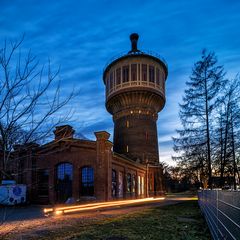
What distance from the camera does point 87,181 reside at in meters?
28.7

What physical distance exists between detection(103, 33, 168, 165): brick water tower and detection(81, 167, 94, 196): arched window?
17428 mm

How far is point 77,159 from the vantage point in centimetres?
2930

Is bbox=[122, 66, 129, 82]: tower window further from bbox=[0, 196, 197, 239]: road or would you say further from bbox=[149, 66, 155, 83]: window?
bbox=[0, 196, 197, 239]: road

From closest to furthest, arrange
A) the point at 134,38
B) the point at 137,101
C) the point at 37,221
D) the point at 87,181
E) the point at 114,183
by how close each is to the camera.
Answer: the point at 37,221 < the point at 87,181 < the point at 114,183 < the point at 137,101 < the point at 134,38

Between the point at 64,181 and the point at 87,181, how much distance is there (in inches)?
120

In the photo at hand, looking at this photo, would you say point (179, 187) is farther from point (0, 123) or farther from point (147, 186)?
point (0, 123)

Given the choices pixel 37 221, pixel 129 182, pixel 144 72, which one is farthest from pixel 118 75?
pixel 37 221

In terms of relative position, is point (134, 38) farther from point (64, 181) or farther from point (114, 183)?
point (64, 181)

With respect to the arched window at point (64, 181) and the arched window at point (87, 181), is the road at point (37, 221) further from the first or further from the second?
the arched window at point (64, 181)

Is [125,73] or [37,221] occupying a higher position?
[125,73]

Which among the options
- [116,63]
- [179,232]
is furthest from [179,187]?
[179,232]

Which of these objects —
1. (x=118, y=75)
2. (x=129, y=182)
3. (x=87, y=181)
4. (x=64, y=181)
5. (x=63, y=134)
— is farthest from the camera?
(x=118, y=75)

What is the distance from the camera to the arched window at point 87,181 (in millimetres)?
28312

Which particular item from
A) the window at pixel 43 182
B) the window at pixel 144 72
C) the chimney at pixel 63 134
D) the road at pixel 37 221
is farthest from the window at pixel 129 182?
the chimney at pixel 63 134
